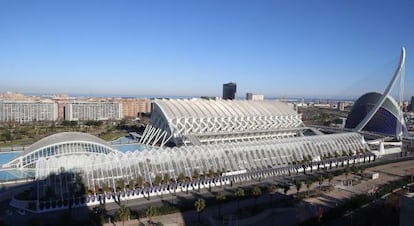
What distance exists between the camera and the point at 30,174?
3347 centimetres

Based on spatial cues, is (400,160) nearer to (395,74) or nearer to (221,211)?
(395,74)

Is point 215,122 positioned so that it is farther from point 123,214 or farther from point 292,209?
point 123,214

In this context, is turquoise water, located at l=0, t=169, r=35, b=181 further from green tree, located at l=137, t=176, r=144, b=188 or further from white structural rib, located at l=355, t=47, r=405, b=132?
white structural rib, located at l=355, t=47, r=405, b=132

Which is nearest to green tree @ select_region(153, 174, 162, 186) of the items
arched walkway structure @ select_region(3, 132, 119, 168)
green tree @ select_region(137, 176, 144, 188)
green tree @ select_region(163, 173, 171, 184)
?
green tree @ select_region(163, 173, 171, 184)

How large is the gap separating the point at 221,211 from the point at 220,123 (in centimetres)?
Answer: 2686

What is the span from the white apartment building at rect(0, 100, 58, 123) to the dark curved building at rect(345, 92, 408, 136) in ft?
262

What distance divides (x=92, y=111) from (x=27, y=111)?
17236 mm

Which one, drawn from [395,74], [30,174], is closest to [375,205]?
[30,174]

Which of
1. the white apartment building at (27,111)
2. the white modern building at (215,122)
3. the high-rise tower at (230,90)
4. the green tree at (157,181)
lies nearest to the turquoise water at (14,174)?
the green tree at (157,181)

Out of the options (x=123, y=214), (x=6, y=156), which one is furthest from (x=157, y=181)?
(x=6, y=156)

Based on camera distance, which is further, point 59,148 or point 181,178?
point 59,148

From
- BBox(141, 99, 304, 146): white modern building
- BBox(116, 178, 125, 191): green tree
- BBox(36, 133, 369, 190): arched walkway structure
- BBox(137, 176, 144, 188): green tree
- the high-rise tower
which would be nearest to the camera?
BBox(116, 178, 125, 191): green tree

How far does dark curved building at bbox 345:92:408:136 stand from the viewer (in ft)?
195

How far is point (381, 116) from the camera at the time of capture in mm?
60844
